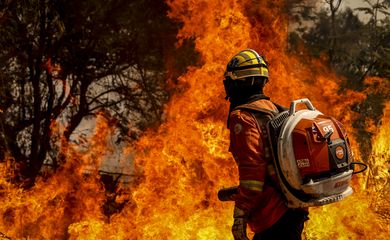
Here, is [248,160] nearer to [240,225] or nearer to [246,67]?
[240,225]

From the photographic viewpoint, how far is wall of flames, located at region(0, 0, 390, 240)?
632 centimetres

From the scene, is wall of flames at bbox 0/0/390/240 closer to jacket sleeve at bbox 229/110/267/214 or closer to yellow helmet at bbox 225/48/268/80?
jacket sleeve at bbox 229/110/267/214

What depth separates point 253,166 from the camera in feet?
9.46

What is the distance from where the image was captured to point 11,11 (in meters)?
8.52

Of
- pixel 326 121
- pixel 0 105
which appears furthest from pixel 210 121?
pixel 326 121

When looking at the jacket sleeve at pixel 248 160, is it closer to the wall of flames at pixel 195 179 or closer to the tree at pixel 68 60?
the wall of flames at pixel 195 179

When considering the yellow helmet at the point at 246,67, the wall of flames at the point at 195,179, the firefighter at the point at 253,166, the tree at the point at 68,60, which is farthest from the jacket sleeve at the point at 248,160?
the tree at the point at 68,60

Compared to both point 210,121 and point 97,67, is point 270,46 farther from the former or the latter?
point 97,67

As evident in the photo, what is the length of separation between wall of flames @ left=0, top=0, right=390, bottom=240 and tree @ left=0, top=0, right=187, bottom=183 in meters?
0.66

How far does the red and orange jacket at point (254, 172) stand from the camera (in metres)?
2.89

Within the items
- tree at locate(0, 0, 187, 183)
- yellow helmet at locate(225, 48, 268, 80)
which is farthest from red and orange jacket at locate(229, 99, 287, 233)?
tree at locate(0, 0, 187, 183)

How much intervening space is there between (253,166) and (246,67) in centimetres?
72

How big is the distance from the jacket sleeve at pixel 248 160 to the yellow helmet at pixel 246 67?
1.08 feet

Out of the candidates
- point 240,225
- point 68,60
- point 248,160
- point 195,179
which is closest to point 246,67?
point 248,160
